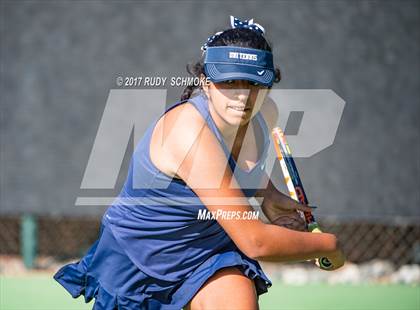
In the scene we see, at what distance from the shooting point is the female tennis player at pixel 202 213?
9.14ft

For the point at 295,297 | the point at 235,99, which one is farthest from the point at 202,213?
the point at 295,297

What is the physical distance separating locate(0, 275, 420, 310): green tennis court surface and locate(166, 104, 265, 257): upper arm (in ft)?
8.98

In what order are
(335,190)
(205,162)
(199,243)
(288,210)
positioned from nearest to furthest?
(205,162)
(199,243)
(288,210)
(335,190)

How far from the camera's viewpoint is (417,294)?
5.95 meters

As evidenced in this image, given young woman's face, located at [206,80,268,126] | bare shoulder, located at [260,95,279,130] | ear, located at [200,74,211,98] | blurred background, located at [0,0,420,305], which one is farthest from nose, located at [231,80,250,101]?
blurred background, located at [0,0,420,305]

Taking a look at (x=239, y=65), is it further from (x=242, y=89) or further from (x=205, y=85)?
(x=205, y=85)

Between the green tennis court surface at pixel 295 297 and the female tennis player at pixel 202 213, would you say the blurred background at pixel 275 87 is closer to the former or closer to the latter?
the green tennis court surface at pixel 295 297

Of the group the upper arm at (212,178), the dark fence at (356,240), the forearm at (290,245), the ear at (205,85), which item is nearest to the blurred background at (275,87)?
the dark fence at (356,240)

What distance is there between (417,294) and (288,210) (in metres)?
2.98

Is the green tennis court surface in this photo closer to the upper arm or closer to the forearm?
the forearm

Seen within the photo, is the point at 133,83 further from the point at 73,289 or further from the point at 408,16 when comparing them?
the point at 73,289

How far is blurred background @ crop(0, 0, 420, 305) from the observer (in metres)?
6.82

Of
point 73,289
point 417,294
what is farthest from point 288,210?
point 417,294

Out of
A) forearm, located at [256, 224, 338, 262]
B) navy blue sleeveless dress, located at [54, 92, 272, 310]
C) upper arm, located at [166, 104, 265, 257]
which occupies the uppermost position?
upper arm, located at [166, 104, 265, 257]
